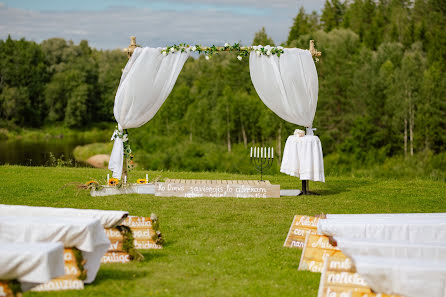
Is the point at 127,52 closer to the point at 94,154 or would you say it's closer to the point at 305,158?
the point at 305,158

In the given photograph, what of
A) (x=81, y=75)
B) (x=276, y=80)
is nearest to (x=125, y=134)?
(x=276, y=80)

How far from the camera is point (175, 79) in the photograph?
9617mm

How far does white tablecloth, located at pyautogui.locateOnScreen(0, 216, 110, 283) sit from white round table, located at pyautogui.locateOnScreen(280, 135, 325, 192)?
5311 mm

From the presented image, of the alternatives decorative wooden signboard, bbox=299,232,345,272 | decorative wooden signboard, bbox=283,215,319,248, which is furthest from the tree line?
decorative wooden signboard, bbox=299,232,345,272

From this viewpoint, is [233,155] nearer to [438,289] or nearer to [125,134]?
[125,134]

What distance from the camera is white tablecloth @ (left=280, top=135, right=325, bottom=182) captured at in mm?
9375

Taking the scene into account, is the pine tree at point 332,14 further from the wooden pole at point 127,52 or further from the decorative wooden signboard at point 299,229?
the decorative wooden signboard at point 299,229

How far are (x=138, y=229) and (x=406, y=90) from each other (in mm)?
27392

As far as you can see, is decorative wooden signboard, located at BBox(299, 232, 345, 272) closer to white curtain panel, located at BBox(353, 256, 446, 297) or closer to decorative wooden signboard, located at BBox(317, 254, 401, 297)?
decorative wooden signboard, located at BBox(317, 254, 401, 297)

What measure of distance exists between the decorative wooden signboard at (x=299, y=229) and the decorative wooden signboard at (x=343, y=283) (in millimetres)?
1409

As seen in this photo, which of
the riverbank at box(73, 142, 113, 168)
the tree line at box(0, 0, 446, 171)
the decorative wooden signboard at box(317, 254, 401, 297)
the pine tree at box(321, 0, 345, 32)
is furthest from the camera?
the pine tree at box(321, 0, 345, 32)

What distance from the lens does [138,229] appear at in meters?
5.95

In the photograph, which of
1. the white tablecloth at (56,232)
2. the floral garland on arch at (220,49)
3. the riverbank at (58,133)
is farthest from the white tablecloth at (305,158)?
the riverbank at (58,133)

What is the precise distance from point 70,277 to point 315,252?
7.45ft
